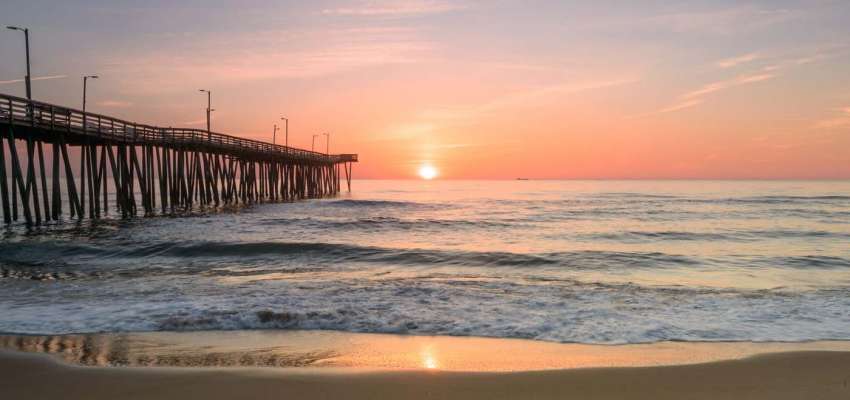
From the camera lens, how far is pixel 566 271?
44.9 ft

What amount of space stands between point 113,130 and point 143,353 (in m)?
23.7

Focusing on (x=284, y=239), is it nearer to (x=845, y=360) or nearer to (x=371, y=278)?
(x=371, y=278)

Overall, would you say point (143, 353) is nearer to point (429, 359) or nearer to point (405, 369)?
point (405, 369)

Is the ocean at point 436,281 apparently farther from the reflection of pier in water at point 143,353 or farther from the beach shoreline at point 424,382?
the beach shoreline at point 424,382

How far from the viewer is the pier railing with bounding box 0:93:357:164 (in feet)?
65.8

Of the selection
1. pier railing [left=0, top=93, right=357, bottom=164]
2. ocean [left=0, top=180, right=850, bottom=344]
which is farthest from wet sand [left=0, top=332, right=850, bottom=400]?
pier railing [left=0, top=93, right=357, bottom=164]

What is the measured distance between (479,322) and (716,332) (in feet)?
9.86

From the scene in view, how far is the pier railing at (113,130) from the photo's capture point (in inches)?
790

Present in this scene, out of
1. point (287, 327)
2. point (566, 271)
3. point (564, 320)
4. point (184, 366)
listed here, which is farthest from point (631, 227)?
point (184, 366)

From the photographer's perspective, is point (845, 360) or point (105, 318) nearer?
point (845, 360)

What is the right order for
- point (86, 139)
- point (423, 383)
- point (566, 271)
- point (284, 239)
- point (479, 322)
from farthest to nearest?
point (86, 139) < point (284, 239) < point (566, 271) < point (479, 322) < point (423, 383)

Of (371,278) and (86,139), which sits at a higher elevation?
(86,139)

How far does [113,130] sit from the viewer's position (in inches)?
1045

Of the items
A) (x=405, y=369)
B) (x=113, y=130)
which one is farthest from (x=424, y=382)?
(x=113, y=130)
